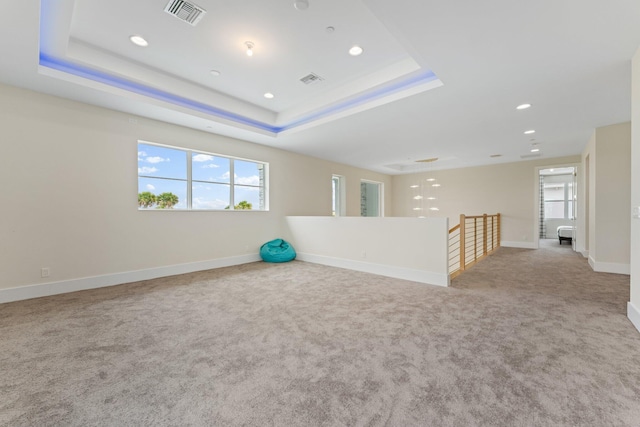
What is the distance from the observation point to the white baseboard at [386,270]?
385 centimetres

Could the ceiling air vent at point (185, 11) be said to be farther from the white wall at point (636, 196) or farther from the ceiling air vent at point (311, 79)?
the white wall at point (636, 196)

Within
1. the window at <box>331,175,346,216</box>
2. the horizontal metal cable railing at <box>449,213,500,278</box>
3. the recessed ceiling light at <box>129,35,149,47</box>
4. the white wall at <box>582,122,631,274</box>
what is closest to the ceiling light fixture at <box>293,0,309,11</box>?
the recessed ceiling light at <box>129,35,149,47</box>

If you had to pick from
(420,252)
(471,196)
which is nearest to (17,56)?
(420,252)

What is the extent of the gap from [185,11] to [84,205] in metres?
3.01

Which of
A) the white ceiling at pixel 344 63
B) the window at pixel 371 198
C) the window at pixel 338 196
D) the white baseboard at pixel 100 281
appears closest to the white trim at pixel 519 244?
the white ceiling at pixel 344 63

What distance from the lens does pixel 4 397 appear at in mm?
1514

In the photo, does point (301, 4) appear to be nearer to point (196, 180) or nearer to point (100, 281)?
point (196, 180)

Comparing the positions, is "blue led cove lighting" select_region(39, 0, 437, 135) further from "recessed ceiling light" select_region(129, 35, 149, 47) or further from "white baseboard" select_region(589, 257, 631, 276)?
"white baseboard" select_region(589, 257, 631, 276)

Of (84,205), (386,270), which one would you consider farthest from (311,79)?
(84,205)

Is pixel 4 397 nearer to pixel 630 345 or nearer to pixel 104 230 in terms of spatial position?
pixel 104 230

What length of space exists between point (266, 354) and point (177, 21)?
3221 mm

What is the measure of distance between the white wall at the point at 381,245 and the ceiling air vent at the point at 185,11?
12.1ft

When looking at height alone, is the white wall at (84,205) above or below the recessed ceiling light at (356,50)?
below

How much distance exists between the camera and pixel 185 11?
2.41 meters
